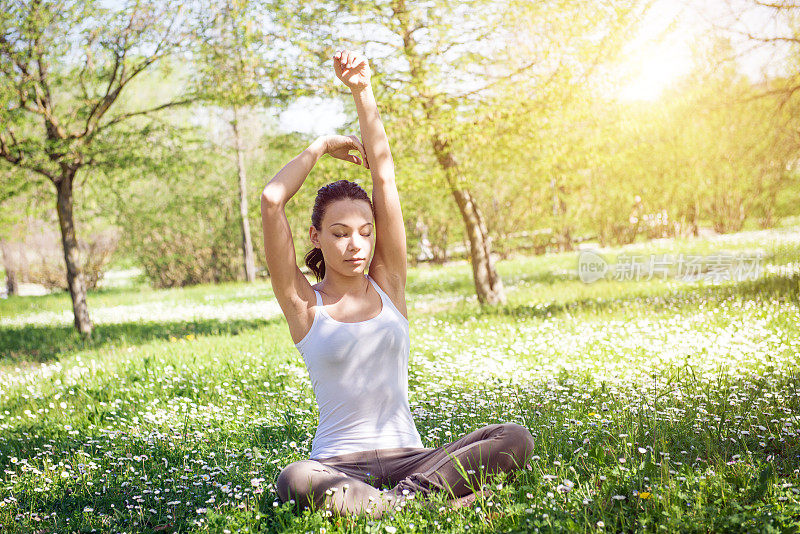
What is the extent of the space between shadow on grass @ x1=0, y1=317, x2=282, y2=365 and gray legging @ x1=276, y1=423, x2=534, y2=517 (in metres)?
7.61

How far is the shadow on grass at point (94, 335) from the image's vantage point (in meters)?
10.0

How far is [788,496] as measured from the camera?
2.73 meters

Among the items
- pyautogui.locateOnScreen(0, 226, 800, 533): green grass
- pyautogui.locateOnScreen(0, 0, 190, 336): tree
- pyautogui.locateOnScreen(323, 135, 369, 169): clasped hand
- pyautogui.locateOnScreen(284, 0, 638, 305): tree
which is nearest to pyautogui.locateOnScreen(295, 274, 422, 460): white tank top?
pyautogui.locateOnScreen(0, 226, 800, 533): green grass

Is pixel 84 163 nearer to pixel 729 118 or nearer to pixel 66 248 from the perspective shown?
pixel 66 248

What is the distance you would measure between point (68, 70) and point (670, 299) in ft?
36.4

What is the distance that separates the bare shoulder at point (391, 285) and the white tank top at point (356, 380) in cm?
21

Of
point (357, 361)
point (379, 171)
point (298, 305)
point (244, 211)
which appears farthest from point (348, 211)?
point (244, 211)

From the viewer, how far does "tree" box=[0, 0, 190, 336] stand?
999 cm

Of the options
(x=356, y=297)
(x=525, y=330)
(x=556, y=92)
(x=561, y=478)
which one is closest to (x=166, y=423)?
(x=356, y=297)

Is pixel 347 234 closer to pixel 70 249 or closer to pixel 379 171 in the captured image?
pixel 379 171

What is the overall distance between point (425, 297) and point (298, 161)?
1063 centimetres
